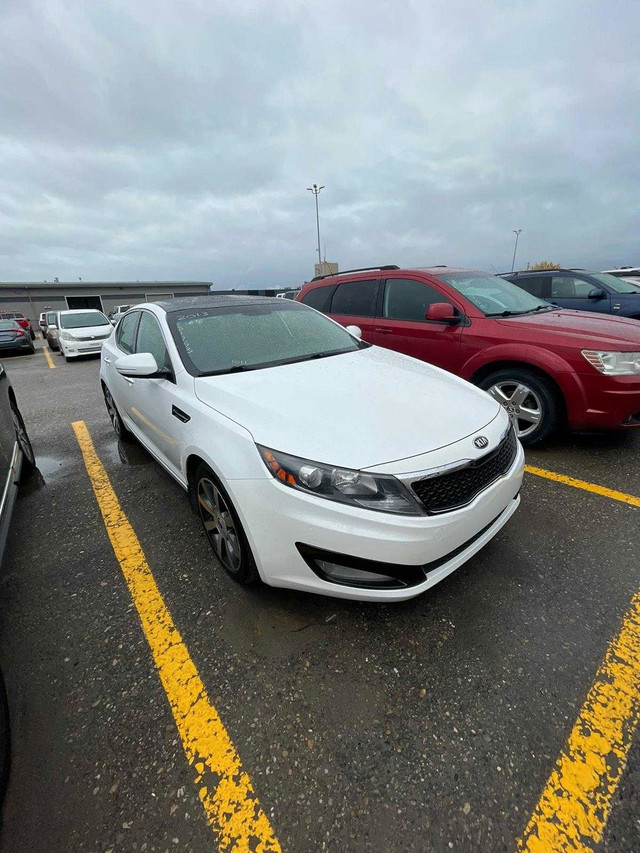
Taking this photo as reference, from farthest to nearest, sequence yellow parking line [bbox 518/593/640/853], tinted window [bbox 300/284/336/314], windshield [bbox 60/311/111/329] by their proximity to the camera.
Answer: windshield [bbox 60/311/111/329] < tinted window [bbox 300/284/336/314] < yellow parking line [bbox 518/593/640/853]

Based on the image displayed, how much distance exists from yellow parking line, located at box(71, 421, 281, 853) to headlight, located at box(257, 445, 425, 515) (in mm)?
999

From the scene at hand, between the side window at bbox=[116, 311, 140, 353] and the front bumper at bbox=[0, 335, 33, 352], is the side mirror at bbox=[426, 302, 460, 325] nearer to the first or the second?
the side window at bbox=[116, 311, 140, 353]

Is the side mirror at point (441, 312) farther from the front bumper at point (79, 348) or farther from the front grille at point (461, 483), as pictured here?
the front bumper at point (79, 348)

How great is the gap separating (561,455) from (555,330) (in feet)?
3.77

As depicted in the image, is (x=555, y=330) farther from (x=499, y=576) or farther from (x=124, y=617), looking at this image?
(x=124, y=617)

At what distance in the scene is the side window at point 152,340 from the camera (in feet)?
9.41

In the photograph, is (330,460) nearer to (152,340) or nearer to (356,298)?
(152,340)

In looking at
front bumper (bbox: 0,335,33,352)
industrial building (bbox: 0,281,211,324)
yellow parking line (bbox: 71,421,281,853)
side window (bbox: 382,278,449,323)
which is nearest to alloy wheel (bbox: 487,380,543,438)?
side window (bbox: 382,278,449,323)

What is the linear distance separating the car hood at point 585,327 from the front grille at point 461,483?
6.56ft

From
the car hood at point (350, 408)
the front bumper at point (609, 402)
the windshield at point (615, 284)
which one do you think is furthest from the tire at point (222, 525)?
the windshield at point (615, 284)

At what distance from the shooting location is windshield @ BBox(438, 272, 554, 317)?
4133mm

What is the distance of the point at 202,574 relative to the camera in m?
2.38

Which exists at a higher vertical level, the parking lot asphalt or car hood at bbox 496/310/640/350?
car hood at bbox 496/310/640/350

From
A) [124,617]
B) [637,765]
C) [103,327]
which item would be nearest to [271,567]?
[124,617]
